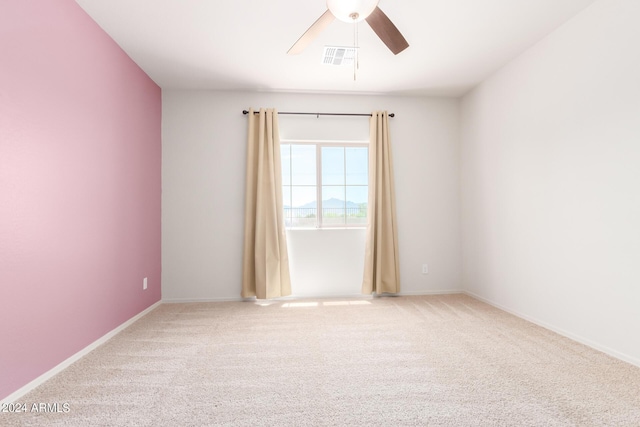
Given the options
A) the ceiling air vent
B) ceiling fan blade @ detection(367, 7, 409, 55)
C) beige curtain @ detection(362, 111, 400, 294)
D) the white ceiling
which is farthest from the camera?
beige curtain @ detection(362, 111, 400, 294)

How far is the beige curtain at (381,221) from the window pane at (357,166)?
17 centimetres

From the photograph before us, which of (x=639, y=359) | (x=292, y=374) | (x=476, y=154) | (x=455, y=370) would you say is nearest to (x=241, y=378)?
(x=292, y=374)

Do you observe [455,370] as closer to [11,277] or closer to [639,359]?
[639,359]

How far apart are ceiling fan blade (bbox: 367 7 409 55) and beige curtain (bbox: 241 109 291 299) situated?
2021mm

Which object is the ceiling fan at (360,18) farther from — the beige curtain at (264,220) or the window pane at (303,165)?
the window pane at (303,165)

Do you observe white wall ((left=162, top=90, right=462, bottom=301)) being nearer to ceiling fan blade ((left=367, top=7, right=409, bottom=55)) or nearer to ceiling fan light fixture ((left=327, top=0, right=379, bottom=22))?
ceiling fan blade ((left=367, top=7, right=409, bottom=55))

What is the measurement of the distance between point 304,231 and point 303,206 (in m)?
0.32

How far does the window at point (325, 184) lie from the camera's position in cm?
402

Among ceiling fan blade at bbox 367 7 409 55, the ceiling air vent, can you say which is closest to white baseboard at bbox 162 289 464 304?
the ceiling air vent

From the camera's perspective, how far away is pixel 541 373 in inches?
78.3

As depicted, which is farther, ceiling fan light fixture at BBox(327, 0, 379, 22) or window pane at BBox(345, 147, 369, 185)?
window pane at BBox(345, 147, 369, 185)

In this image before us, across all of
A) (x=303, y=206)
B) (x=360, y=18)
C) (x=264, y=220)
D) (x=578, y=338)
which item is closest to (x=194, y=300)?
(x=264, y=220)

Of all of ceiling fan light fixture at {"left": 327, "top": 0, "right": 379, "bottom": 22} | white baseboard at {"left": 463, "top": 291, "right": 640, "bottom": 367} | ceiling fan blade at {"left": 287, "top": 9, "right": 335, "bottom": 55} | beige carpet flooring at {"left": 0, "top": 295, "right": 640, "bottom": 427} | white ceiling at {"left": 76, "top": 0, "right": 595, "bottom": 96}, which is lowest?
beige carpet flooring at {"left": 0, "top": 295, "right": 640, "bottom": 427}

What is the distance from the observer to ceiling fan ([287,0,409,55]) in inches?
66.1
